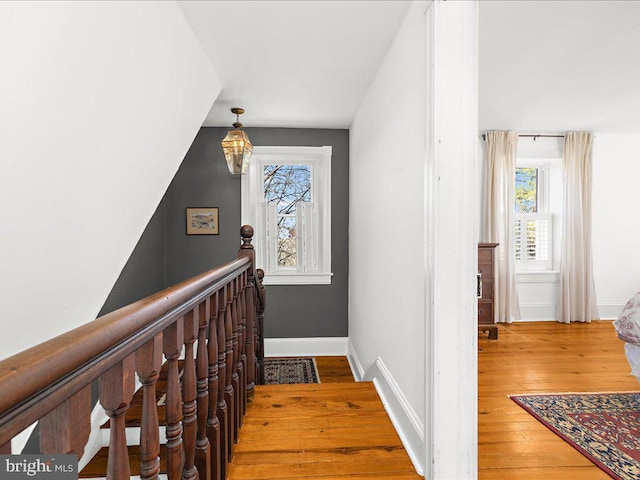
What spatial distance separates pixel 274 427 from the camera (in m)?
2.00

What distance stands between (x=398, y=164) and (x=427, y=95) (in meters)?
0.61

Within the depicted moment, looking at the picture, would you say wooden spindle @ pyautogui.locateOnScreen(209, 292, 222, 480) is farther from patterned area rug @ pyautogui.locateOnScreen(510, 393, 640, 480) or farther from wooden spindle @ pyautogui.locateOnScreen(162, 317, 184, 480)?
patterned area rug @ pyautogui.locateOnScreen(510, 393, 640, 480)

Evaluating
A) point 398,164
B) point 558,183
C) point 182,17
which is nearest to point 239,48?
point 182,17

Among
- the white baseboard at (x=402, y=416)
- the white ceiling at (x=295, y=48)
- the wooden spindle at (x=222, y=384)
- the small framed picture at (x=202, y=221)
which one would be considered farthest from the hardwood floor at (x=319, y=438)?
the small framed picture at (x=202, y=221)

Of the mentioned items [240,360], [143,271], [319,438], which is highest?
[143,271]

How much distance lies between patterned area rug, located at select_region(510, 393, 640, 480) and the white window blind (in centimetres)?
273

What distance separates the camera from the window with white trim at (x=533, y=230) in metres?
5.24

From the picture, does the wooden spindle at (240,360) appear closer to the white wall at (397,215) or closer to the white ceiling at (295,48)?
the white wall at (397,215)

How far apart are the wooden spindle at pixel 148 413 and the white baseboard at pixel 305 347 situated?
12.0 feet

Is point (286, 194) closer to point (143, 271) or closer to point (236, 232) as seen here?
point (236, 232)

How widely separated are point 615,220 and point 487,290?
244cm

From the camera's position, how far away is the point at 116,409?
67 centimetres

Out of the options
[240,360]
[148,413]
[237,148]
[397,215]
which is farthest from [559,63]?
[148,413]

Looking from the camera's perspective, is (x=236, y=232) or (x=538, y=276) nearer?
(x=236, y=232)
